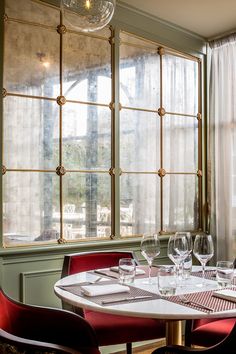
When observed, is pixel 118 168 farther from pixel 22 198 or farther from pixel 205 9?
pixel 205 9

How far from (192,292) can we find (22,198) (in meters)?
1.40

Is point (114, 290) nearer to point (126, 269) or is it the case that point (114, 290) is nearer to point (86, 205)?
point (126, 269)

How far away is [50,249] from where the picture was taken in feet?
9.89

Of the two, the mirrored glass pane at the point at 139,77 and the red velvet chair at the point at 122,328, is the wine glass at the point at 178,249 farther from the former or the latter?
the mirrored glass pane at the point at 139,77

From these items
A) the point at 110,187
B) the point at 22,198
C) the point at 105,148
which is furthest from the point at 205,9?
the point at 22,198

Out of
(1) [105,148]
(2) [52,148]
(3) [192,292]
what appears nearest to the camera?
(3) [192,292]

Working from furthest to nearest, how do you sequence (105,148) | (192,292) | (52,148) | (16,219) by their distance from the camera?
(105,148) < (52,148) < (16,219) < (192,292)

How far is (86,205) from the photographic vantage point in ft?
10.8

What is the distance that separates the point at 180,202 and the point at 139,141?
0.68 m

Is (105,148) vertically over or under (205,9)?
under

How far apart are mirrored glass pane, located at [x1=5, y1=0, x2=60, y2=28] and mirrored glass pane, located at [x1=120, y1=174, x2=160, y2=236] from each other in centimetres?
124

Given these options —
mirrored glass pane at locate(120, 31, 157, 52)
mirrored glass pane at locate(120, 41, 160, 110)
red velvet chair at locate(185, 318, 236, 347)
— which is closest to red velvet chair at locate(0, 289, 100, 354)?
red velvet chair at locate(185, 318, 236, 347)

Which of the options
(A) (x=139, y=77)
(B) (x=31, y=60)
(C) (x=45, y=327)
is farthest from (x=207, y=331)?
(A) (x=139, y=77)

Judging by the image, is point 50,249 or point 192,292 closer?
point 192,292
